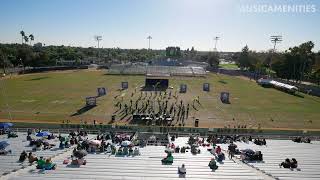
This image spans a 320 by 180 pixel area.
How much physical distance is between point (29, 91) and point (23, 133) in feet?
131

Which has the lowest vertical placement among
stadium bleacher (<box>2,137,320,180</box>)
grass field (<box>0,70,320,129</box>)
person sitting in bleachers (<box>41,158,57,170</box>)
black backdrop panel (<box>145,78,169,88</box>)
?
grass field (<box>0,70,320,129</box>)

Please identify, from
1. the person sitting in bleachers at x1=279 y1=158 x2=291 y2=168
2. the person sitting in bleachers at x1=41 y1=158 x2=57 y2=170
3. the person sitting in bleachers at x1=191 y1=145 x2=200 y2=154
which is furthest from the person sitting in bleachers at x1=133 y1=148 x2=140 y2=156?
the person sitting in bleachers at x1=279 y1=158 x2=291 y2=168

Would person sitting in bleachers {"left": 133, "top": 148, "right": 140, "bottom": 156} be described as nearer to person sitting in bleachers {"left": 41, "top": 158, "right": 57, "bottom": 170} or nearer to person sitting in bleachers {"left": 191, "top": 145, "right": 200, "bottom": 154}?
person sitting in bleachers {"left": 191, "top": 145, "right": 200, "bottom": 154}

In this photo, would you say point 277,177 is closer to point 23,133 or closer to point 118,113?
point 23,133

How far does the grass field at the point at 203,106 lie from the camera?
4841 centimetres

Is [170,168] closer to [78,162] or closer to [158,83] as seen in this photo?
[78,162]

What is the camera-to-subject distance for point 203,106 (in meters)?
58.5

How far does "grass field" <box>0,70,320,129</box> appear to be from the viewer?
48.4 m

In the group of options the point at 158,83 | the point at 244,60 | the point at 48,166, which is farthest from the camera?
the point at 244,60

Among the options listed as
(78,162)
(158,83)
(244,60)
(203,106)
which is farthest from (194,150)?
(244,60)

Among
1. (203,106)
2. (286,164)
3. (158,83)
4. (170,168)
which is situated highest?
(158,83)

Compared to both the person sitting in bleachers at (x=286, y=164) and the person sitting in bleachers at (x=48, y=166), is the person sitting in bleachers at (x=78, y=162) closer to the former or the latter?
the person sitting in bleachers at (x=48, y=166)

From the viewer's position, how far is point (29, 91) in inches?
2827

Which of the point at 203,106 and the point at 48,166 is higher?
the point at 48,166
